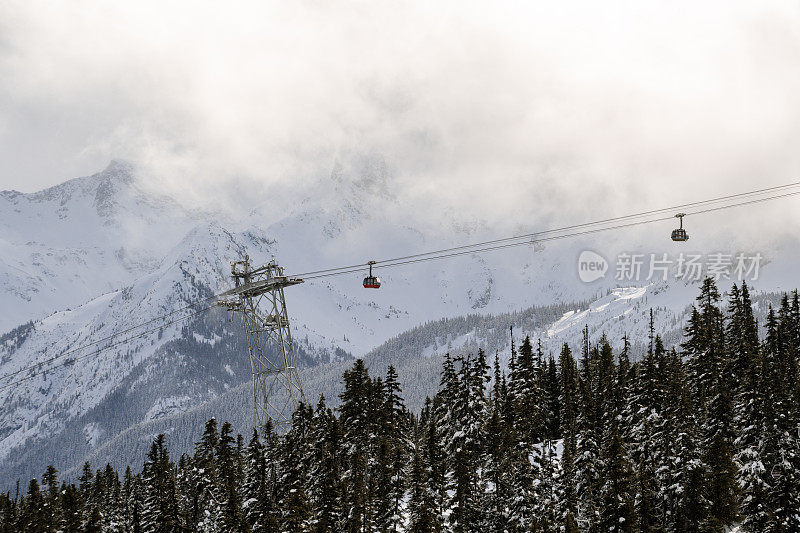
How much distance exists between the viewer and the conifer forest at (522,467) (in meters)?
60.0

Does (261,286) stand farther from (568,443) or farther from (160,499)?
(568,443)

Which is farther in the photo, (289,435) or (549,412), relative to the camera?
(549,412)

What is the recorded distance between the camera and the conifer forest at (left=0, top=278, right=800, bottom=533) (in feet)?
197

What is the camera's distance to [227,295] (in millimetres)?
68688

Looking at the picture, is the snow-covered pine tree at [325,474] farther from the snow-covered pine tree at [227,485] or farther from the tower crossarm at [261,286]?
the tower crossarm at [261,286]

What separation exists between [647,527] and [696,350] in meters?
39.9

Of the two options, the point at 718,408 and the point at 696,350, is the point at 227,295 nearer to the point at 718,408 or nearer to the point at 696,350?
the point at 718,408

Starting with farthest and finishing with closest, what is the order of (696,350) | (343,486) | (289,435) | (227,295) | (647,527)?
1. (696,350)
2. (289,435)
3. (227,295)
4. (343,486)
5. (647,527)

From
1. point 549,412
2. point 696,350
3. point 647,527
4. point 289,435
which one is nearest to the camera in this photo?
point 647,527

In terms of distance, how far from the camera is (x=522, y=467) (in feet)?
209

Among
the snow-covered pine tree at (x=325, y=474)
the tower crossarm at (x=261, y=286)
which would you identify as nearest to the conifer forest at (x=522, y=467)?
the snow-covered pine tree at (x=325, y=474)

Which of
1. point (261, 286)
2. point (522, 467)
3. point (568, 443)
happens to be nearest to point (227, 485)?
point (261, 286)

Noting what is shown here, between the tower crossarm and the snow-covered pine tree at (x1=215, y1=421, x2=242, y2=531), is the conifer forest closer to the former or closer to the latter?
the snow-covered pine tree at (x1=215, y1=421, x2=242, y2=531)

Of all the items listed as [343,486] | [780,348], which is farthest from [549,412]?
[343,486]
